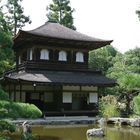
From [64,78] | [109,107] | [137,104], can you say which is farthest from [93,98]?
[137,104]

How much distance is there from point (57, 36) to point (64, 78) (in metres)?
3.49

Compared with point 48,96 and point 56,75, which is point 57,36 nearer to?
point 56,75

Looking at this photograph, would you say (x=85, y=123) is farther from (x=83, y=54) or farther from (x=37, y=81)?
(x=83, y=54)

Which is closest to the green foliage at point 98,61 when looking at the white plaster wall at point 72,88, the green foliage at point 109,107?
the white plaster wall at point 72,88

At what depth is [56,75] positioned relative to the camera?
27703mm

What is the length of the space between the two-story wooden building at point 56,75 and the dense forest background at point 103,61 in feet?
4.59

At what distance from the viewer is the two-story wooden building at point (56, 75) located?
87.6 ft

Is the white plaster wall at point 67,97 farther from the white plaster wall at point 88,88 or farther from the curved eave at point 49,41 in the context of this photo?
the curved eave at point 49,41

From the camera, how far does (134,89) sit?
1032 inches

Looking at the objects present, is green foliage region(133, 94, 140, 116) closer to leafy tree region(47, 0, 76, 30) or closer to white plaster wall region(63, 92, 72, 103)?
white plaster wall region(63, 92, 72, 103)

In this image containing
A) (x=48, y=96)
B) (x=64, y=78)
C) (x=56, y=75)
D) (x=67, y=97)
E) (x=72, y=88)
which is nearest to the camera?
(x=64, y=78)

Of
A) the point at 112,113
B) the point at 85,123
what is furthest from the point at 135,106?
the point at 85,123

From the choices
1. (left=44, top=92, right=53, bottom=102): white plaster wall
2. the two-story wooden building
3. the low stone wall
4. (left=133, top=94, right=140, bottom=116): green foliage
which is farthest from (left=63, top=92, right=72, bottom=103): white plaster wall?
(left=133, top=94, right=140, bottom=116): green foliage

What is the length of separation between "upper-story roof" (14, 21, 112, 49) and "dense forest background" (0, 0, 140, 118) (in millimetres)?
1349
